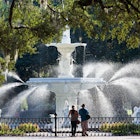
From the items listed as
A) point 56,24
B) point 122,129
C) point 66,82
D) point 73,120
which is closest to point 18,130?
point 73,120

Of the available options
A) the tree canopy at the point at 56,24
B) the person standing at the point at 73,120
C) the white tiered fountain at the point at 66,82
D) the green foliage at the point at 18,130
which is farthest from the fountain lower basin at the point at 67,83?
the tree canopy at the point at 56,24

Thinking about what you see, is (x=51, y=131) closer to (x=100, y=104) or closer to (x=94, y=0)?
(x=94, y=0)

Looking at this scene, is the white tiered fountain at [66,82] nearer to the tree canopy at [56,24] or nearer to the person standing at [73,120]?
the person standing at [73,120]

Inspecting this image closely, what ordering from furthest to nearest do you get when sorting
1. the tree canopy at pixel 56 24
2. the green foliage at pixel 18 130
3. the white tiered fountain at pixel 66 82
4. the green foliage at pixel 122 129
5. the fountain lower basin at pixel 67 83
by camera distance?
the white tiered fountain at pixel 66 82
the fountain lower basin at pixel 67 83
the green foliage at pixel 18 130
the green foliage at pixel 122 129
the tree canopy at pixel 56 24

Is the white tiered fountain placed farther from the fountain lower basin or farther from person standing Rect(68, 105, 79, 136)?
person standing Rect(68, 105, 79, 136)

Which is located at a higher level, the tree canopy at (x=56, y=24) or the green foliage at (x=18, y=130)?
the tree canopy at (x=56, y=24)

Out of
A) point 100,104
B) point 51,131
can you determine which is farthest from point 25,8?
point 100,104

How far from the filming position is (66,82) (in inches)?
898

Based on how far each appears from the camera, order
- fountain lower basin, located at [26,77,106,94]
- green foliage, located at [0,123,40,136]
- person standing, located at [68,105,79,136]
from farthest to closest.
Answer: fountain lower basin, located at [26,77,106,94] < green foliage, located at [0,123,40,136] < person standing, located at [68,105,79,136]

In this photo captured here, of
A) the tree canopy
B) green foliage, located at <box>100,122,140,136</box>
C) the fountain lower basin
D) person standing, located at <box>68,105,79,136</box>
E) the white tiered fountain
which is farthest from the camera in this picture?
the white tiered fountain

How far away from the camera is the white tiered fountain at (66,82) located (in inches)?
883

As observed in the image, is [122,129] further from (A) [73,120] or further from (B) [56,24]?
(B) [56,24]

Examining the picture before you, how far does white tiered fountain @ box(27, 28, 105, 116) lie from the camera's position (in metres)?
22.4

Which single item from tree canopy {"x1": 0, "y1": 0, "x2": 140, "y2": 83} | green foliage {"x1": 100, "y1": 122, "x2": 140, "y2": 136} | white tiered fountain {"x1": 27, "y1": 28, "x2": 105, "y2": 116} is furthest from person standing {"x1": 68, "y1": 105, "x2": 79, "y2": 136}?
tree canopy {"x1": 0, "y1": 0, "x2": 140, "y2": 83}
